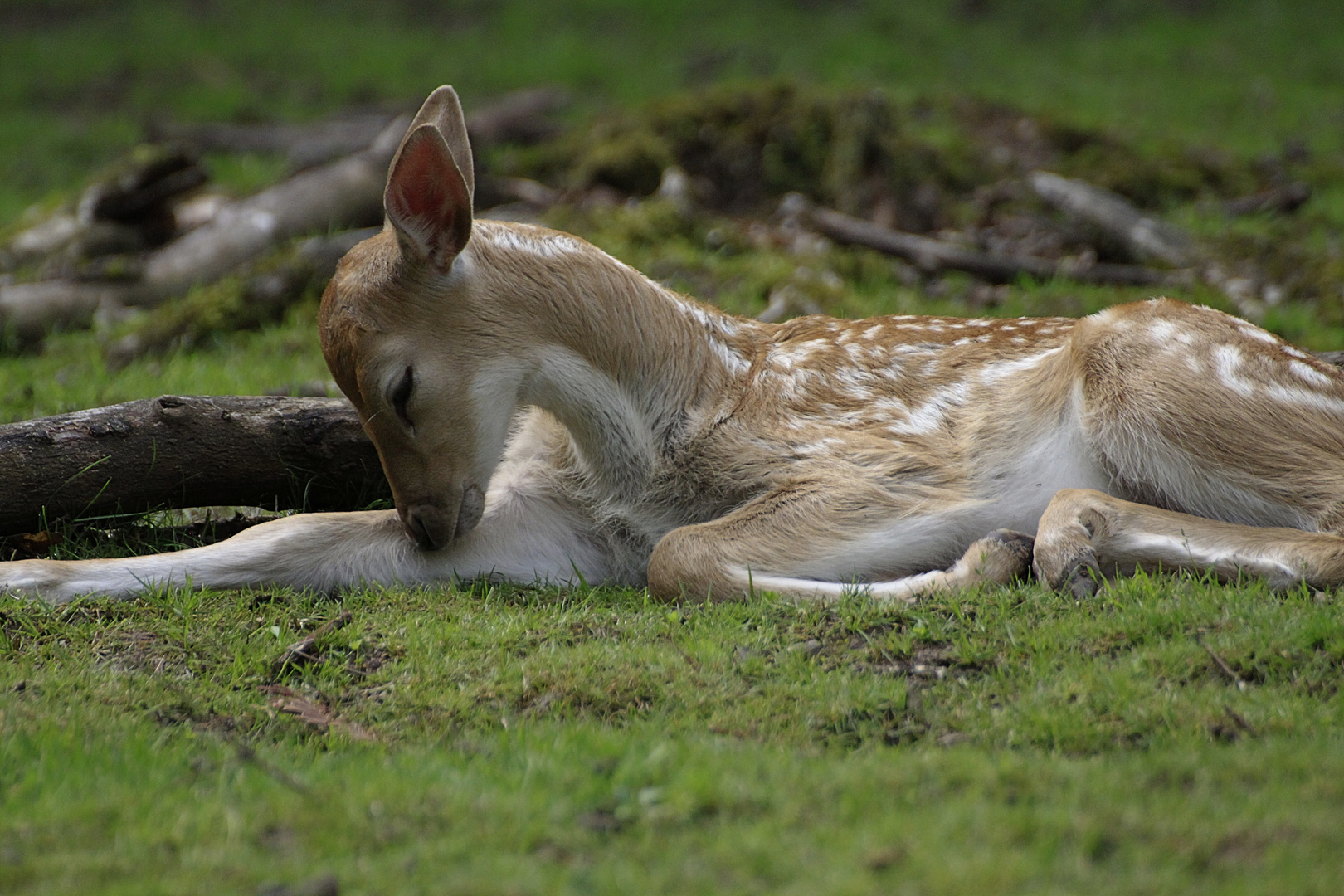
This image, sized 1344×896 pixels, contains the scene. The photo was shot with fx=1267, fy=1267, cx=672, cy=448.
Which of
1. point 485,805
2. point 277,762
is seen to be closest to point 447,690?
point 277,762

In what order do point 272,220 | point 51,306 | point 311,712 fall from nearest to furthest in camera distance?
point 311,712
point 51,306
point 272,220

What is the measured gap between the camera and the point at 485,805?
2.77 meters

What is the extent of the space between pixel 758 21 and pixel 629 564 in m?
14.9

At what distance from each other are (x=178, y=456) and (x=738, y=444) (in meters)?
2.15

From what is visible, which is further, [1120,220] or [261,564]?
[1120,220]

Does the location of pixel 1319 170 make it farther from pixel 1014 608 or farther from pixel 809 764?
pixel 809 764

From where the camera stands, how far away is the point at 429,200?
448 centimetres

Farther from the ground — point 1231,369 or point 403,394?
point 1231,369

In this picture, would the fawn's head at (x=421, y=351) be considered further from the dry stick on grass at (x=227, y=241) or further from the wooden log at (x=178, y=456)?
the dry stick on grass at (x=227, y=241)

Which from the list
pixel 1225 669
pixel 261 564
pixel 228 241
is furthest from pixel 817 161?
pixel 1225 669

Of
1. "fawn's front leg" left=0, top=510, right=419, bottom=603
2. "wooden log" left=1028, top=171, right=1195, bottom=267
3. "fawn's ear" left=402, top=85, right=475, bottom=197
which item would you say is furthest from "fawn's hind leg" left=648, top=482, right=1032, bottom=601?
"wooden log" left=1028, top=171, right=1195, bottom=267

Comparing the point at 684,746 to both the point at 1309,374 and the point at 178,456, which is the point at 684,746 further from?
the point at 1309,374

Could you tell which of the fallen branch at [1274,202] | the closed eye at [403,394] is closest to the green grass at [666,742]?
the closed eye at [403,394]

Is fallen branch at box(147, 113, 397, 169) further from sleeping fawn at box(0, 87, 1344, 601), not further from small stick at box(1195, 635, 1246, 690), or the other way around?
small stick at box(1195, 635, 1246, 690)
